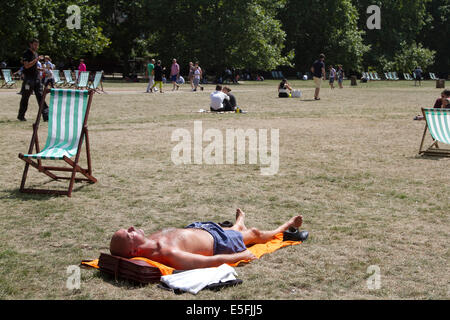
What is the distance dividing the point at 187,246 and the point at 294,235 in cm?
114

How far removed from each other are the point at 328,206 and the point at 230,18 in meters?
41.3

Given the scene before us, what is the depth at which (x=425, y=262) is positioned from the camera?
4641mm

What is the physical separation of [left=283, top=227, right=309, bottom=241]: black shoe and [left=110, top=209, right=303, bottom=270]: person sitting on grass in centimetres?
43

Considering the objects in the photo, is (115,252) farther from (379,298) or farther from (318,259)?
(379,298)

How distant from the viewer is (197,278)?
414cm

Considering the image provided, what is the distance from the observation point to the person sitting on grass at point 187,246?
14.3 feet

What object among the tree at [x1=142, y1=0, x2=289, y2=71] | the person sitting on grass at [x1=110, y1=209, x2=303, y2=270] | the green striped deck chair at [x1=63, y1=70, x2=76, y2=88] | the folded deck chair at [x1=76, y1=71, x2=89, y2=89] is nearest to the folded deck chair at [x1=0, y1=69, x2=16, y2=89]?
the green striped deck chair at [x1=63, y1=70, x2=76, y2=88]

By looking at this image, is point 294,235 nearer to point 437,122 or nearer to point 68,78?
point 437,122

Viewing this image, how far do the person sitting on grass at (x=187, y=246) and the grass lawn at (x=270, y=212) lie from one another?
0.21 m

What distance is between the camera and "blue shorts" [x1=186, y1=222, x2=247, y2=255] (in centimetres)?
471

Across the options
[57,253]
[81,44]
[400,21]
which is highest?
[400,21]

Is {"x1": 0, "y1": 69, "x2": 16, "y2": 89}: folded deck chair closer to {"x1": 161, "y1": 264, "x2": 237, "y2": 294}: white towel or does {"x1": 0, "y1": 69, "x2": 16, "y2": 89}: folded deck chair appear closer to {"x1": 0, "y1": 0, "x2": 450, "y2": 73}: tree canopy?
{"x1": 0, "y1": 0, "x2": 450, "y2": 73}: tree canopy

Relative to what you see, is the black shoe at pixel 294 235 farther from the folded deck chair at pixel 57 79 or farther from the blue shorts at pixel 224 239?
the folded deck chair at pixel 57 79

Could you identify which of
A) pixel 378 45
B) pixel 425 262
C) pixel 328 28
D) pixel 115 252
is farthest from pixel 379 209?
pixel 378 45
